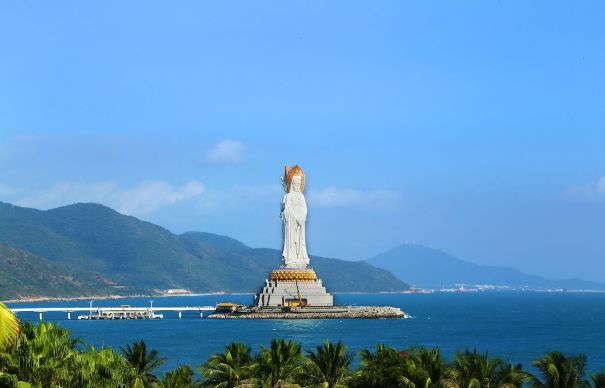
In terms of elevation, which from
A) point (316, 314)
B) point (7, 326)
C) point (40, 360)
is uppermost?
point (316, 314)

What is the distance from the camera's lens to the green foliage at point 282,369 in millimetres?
26266

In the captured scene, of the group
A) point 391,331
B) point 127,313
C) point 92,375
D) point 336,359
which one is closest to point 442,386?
point 336,359

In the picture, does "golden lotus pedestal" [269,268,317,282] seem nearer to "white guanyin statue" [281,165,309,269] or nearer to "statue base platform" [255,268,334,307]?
"statue base platform" [255,268,334,307]

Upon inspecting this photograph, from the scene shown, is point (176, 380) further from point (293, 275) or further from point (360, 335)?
point (293, 275)

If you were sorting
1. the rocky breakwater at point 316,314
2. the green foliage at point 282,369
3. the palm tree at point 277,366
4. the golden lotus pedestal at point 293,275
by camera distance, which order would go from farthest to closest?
the golden lotus pedestal at point 293,275
the rocky breakwater at point 316,314
the palm tree at point 277,366
the green foliage at point 282,369

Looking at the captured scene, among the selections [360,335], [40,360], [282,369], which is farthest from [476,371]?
[360,335]

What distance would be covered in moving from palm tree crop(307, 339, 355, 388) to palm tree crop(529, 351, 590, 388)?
5.22 m

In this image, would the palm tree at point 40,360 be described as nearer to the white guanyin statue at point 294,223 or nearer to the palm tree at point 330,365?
the palm tree at point 330,365

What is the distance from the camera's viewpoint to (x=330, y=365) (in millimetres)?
30000

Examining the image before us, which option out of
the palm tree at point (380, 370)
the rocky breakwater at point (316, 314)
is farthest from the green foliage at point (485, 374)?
the rocky breakwater at point (316, 314)

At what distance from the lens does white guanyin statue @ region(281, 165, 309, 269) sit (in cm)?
12756

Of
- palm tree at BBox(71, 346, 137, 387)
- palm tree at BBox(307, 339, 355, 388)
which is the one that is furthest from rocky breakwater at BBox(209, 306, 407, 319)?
palm tree at BBox(71, 346, 137, 387)

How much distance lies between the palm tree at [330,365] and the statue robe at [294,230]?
96.9 metres

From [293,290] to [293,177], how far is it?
43.6ft
